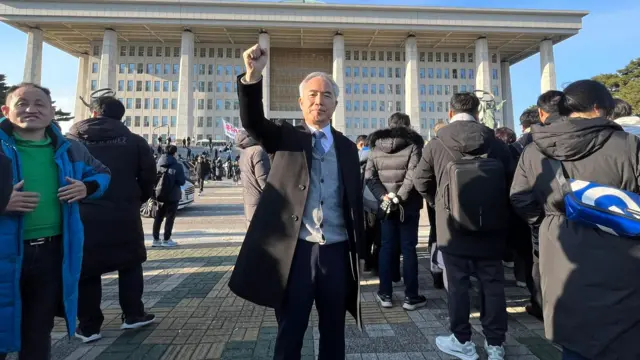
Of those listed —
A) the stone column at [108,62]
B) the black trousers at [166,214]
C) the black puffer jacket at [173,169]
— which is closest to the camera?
the black puffer jacket at [173,169]

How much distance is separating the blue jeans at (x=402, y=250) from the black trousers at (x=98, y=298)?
231 cm

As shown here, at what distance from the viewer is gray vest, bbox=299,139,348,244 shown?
200cm

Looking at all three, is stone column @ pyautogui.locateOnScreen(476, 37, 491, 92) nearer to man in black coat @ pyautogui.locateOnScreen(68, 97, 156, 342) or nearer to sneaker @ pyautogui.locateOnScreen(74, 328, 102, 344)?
man in black coat @ pyautogui.locateOnScreen(68, 97, 156, 342)

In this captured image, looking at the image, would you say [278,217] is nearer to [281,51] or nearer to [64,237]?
[64,237]

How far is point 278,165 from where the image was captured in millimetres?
2012

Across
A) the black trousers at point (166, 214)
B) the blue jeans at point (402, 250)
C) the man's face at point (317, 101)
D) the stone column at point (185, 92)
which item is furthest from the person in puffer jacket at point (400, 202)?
the stone column at point (185, 92)

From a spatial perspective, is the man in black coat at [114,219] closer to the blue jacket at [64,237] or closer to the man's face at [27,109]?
the blue jacket at [64,237]

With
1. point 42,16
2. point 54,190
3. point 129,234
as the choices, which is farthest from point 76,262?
point 42,16

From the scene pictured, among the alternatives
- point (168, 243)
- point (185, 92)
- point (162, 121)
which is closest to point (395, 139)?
point (168, 243)

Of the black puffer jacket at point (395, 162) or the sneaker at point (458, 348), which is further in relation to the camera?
the black puffer jacket at point (395, 162)

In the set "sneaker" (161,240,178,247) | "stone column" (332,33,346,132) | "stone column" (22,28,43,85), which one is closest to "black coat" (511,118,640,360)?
"sneaker" (161,240,178,247)

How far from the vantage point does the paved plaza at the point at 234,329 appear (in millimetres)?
2830

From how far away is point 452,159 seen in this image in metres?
2.86

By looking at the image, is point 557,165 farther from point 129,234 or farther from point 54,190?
point 129,234
